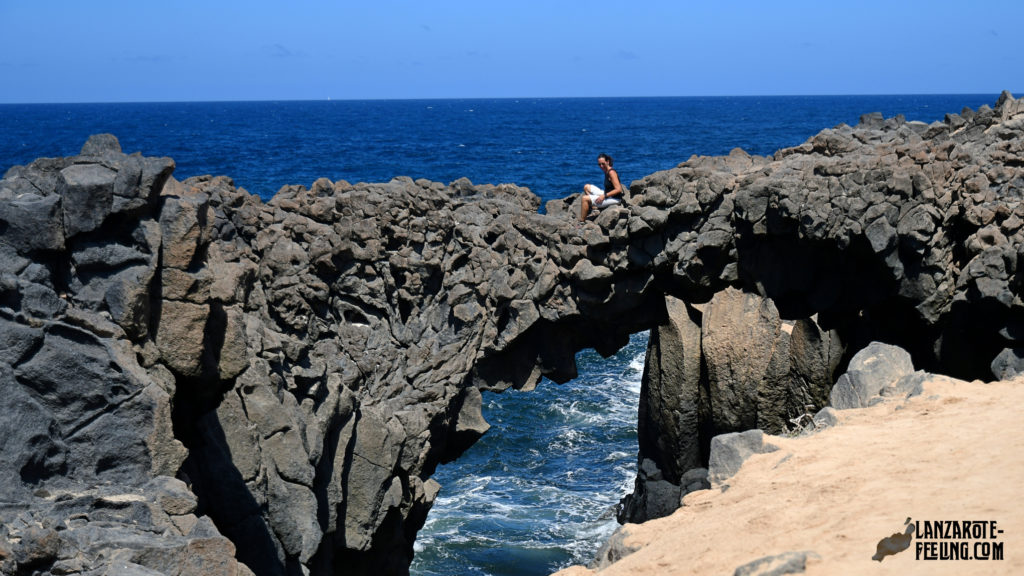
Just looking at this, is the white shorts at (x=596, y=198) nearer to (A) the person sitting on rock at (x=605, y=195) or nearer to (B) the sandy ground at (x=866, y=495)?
(A) the person sitting on rock at (x=605, y=195)

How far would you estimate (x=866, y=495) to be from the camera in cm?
810

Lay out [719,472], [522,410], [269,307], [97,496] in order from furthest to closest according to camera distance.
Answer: [522,410] < [269,307] < [719,472] < [97,496]

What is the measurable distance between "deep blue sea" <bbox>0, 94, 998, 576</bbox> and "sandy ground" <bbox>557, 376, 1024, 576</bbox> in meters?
7.68

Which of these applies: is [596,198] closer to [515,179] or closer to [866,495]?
[866,495]

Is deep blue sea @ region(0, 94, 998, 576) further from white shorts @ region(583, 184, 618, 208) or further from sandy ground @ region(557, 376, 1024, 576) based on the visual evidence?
sandy ground @ region(557, 376, 1024, 576)

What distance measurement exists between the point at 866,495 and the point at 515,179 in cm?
4817

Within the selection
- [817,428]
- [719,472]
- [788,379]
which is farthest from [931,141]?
[719,472]

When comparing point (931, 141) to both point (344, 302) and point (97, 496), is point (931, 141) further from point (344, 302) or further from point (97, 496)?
point (97, 496)

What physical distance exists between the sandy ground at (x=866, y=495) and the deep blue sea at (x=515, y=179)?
7684 millimetres

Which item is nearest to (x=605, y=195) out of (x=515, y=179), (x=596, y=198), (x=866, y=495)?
(x=596, y=198)

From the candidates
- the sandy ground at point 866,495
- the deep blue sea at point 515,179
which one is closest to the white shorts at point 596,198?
the sandy ground at point 866,495

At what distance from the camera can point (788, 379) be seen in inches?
601

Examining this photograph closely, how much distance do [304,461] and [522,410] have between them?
16.5 metres

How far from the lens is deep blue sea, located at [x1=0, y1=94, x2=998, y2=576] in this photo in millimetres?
21047
